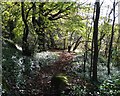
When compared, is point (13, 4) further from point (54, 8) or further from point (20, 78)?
point (20, 78)

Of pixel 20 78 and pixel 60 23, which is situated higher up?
pixel 60 23

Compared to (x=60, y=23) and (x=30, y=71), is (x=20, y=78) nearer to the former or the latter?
(x=30, y=71)

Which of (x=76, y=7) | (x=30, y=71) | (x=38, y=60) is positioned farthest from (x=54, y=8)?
(x=30, y=71)

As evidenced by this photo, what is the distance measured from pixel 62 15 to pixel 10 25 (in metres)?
4.14

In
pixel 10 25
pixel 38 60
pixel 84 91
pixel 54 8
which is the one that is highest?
pixel 54 8

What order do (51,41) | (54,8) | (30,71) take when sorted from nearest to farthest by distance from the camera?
(30,71), (54,8), (51,41)

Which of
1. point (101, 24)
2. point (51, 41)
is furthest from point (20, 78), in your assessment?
point (51, 41)

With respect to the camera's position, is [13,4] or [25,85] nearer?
[25,85]

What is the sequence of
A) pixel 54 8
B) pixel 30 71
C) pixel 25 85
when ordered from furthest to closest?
pixel 54 8, pixel 30 71, pixel 25 85

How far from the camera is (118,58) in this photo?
57.9 feet

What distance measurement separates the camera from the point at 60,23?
67.8ft

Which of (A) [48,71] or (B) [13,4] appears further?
(B) [13,4]

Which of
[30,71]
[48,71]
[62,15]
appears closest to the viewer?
[30,71]

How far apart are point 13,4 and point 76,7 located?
464cm
